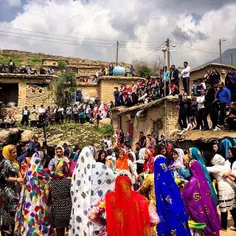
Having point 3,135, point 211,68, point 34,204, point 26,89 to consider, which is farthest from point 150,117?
point 26,89

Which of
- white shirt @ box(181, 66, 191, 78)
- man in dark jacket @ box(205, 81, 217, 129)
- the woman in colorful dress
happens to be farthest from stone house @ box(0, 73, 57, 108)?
the woman in colorful dress

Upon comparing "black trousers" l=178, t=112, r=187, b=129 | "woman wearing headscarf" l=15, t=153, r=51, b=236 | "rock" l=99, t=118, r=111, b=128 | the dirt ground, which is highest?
"rock" l=99, t=118, r=111, b=128

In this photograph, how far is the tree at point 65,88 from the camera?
92.4ft

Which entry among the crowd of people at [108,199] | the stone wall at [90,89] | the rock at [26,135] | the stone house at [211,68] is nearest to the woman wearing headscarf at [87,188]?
the crowd of people at [108,199]

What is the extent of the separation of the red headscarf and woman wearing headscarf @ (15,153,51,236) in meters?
1.62

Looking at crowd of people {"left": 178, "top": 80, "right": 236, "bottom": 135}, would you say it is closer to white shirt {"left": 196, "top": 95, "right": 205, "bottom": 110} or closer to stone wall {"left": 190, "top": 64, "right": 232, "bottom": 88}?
white shirt {"left": 196, "top": 95, "right": 205, "bottom": 110}

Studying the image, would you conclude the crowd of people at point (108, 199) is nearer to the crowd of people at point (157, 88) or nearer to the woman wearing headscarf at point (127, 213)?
the woman wearing headscarf at point (127, 213)

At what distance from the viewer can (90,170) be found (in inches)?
183

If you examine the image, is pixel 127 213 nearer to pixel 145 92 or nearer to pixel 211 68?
pixel 145 92

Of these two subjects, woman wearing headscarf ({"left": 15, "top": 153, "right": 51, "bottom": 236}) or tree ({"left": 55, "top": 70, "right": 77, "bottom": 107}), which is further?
tree ({"left": 55, "top": 70, "right": 77, "bottom": 107})

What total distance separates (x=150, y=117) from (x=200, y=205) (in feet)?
39.6

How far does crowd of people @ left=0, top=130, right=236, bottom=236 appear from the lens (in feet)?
12.5

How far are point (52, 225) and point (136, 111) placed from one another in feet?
43.8

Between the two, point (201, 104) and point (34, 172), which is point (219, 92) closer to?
point (201, 104)
